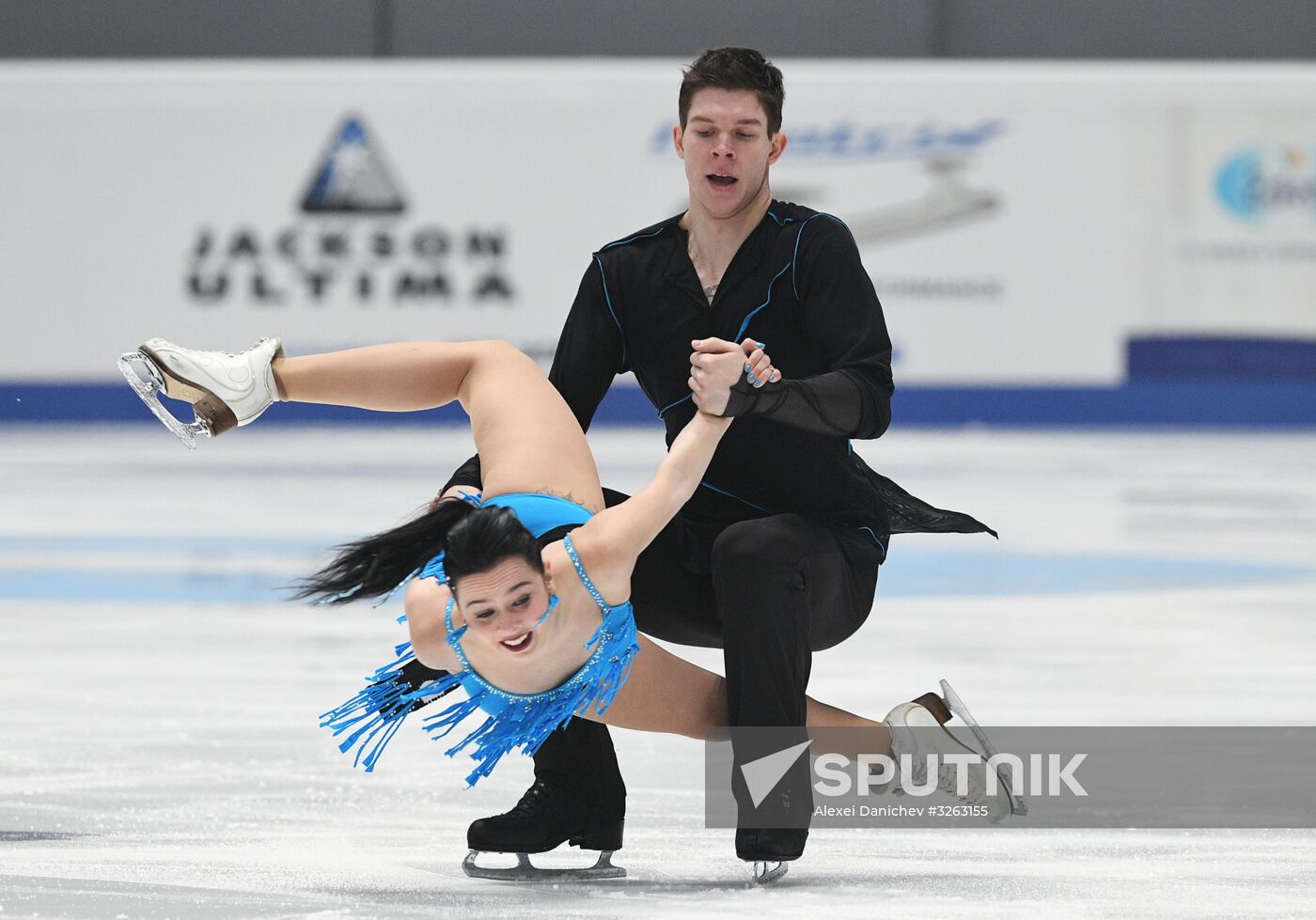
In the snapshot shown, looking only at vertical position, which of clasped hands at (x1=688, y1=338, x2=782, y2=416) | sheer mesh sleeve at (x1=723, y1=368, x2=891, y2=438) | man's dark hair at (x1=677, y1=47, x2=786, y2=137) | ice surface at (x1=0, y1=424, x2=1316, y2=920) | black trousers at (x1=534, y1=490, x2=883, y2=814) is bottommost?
ice surface at (x1=0, y1=424, x2=1316, y2=920)

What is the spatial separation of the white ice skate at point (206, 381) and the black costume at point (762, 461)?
0.96 ft

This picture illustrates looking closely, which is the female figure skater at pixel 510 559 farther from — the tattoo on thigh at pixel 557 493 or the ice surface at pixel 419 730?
the ice surface at pixel 419 730

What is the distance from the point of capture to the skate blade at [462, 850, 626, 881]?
7.61 ft

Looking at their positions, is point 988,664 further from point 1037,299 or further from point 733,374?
point 1037,299

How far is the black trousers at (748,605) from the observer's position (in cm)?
223

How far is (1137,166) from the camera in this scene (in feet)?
35.2

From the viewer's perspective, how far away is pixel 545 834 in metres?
2.38

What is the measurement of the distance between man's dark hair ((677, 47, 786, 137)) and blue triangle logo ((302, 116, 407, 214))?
28.0 ft

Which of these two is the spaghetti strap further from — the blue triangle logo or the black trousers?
the blue triangle logo

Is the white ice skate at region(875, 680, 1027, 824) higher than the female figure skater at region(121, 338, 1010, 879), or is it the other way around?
the female figure skater at region(121, 338, 1010, 879)

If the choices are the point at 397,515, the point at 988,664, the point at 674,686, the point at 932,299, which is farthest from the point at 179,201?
the point at 674,686

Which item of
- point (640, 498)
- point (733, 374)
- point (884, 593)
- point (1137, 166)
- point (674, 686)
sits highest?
point (1137, 166)

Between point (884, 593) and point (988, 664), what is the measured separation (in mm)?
1126

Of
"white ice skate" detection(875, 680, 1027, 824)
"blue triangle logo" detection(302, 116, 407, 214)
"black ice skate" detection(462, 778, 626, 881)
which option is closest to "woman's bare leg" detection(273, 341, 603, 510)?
"black ice skate" detection(462, 778, 626, 881)
